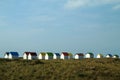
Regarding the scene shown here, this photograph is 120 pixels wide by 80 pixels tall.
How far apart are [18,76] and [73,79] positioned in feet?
26.7

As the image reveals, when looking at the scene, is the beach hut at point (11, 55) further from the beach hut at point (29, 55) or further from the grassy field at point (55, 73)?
the grassy field at point (55, 73)

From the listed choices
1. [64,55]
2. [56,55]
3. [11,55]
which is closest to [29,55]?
[11,55]

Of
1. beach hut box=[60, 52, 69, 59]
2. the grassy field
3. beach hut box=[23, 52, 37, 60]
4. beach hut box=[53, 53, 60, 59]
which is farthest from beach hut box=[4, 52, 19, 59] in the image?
the grassy field

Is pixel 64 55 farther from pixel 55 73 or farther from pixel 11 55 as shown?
Answer: pixel 55 73

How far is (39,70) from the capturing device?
46344mm

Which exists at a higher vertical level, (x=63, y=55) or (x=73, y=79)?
(x=63, y=55)

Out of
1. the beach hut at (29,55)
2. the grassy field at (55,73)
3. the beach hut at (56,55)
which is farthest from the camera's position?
the beach hut at (56,55)

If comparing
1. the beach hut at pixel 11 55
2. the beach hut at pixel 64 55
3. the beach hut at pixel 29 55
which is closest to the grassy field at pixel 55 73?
the beach hut at pixel 11 55

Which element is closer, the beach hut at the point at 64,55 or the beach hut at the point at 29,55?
the beach hut at the point at 29,55

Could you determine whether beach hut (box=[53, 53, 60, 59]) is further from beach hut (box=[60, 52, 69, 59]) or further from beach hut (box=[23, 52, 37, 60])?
beach hut (box=[23, 52, 37, 60])

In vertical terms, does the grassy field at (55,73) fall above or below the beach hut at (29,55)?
below

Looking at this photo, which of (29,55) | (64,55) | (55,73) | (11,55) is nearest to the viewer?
(55,73)

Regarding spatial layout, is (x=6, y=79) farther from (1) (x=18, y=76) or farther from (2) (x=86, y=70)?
(2) (x=86, y=70)

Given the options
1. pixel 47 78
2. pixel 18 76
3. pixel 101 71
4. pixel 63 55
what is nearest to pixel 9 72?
pixel 18 76
